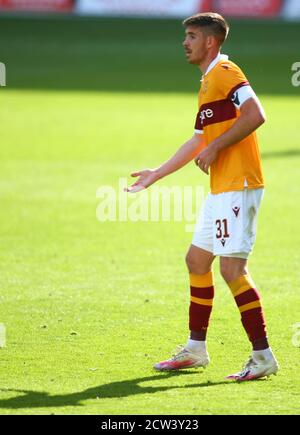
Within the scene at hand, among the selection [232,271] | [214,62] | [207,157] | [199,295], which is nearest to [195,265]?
[199,295]

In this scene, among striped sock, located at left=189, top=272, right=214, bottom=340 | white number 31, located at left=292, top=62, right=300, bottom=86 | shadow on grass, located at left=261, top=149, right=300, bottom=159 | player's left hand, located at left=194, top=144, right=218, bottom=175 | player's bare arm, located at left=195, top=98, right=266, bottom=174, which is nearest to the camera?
player's bare arm, located at left=195, top=98, right=266, bottom=174

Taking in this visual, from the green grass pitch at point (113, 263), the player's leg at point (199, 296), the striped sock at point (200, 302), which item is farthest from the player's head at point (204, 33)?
the green grass pitch at point (113, 263)

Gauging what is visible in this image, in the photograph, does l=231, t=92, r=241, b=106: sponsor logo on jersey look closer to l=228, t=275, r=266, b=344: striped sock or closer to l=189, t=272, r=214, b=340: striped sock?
l=228, t=275, r=266, b=344: striped sock

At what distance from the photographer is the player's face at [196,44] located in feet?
21.8

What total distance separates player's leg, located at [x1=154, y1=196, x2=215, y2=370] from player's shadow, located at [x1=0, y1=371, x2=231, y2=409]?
0.28 metres

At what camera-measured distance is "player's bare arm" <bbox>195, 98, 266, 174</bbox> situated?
248 inches

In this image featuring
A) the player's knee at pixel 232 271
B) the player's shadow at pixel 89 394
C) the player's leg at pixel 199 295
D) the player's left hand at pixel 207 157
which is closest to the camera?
the player's shadow at pixel 89 394

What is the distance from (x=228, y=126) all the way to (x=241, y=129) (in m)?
0.28

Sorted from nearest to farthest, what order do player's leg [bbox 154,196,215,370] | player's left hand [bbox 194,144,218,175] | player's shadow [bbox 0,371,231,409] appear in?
player's shadow [bbox 0,371,231,409] → player's left hand [bbox 194,144,218,175] → player's leg [bbox 154,196,215,370]

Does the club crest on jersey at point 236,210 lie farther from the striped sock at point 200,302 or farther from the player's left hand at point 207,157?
the striped sock at point 200,302

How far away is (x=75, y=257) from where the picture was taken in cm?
1055

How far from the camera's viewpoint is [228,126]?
6.58m

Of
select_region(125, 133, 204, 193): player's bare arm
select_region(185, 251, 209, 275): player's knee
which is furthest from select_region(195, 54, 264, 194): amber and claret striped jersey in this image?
select_region(185, 251, 209, 275): player's knee
